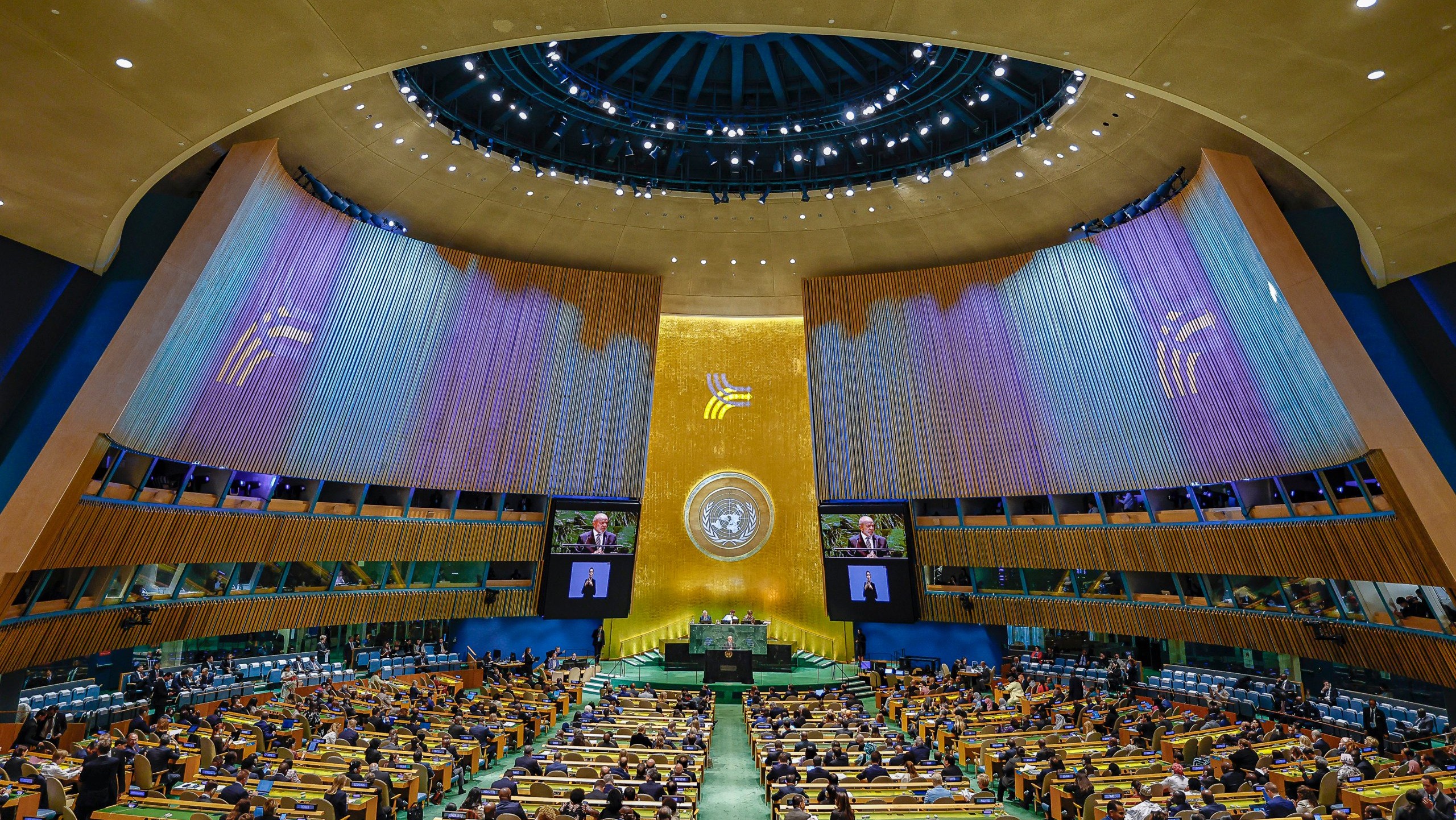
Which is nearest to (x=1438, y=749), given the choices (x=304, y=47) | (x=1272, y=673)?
(x=1272, y=673)

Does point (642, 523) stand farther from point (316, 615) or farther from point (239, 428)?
point (239, 428)

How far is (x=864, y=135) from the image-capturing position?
701 inches

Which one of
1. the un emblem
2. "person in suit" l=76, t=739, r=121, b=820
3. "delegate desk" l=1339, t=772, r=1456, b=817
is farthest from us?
the un emblem

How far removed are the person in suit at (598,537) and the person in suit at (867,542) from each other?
6.09m

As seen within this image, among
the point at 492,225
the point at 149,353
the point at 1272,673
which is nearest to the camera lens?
the point at 149,353

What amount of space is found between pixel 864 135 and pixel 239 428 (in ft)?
46.7

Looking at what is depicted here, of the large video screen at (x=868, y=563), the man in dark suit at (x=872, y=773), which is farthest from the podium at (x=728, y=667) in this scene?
the man in dark suit at (x=872, y=773)

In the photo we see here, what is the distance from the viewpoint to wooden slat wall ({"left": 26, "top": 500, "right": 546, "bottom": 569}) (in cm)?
1242

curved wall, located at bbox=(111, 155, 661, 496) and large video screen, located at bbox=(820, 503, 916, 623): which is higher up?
curved wall, located at bbox=(111, 155, 661, 496)

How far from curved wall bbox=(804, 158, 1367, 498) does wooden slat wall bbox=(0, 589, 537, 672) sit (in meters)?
9.30

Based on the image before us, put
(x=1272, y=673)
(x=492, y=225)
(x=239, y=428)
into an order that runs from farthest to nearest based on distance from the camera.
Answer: (x=492, y=225) → (x=1272, y=673) → (x=239, y=428)

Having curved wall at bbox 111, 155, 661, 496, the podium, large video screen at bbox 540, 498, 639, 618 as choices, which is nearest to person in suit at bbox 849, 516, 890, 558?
the podium

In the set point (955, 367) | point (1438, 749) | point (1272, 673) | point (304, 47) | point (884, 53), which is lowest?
point (1438, 749)

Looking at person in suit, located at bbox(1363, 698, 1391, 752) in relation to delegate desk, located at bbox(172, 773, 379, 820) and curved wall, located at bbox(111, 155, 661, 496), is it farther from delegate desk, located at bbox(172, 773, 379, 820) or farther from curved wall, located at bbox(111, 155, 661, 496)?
curved wall, located at bbox(111, 155, 661, 496)
